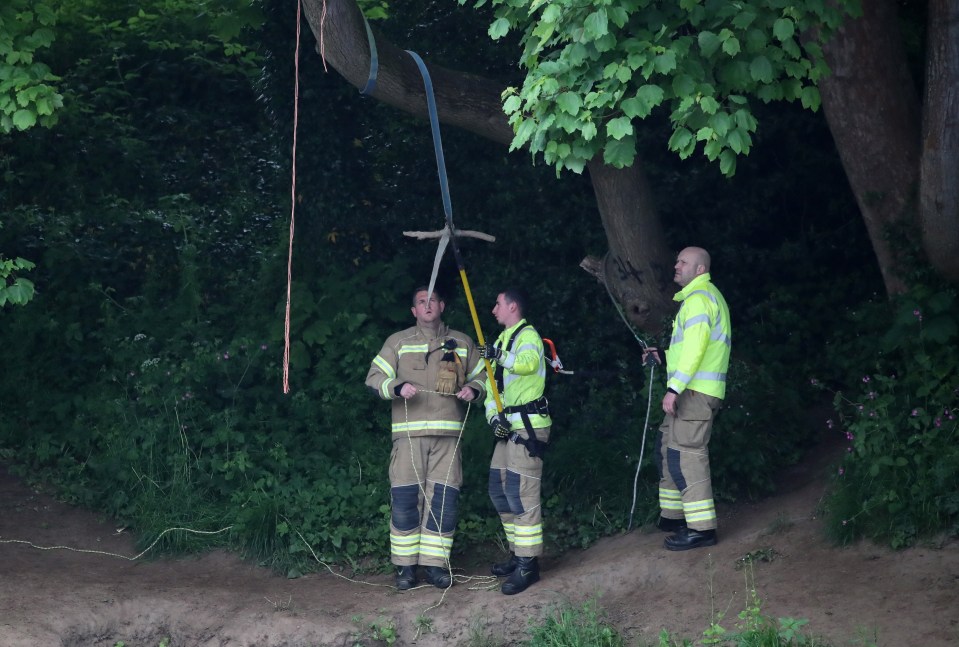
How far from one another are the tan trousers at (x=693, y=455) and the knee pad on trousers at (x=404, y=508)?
178cm

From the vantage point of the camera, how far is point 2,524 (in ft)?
30.2

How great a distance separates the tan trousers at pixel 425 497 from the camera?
313 inches

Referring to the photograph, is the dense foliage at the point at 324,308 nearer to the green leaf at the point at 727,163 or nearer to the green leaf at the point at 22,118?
the green leaf at the point at 727,163

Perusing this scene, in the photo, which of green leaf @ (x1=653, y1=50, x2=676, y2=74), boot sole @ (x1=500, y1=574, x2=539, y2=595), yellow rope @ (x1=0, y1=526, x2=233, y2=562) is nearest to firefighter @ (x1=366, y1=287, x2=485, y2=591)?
boot sole @ (x1=500, y1=574, x2=539, y2=595)

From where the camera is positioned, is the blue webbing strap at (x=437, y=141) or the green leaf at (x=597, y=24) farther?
the blue webbing strap at (x=437, y=141)

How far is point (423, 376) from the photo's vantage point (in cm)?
798

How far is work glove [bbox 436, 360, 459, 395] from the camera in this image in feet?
25.6

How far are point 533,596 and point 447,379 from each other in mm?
1536

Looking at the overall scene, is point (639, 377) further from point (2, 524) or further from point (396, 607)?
point (2, 524)

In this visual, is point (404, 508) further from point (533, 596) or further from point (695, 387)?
point (695, 387)

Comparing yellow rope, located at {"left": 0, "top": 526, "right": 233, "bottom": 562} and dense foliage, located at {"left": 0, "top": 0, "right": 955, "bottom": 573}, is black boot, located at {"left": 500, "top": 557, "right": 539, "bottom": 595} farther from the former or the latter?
yellow rope, located at {"left": 0, "top": 526, "right": 233, "bottom": 562}

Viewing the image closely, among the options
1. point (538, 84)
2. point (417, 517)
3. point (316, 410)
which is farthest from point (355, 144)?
point (538, 84)

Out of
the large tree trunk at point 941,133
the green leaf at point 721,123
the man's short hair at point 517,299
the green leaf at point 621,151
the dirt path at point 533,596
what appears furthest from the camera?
the man's short hair at point 517,299

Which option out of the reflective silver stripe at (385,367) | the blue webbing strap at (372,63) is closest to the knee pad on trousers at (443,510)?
the reflective silver stripe at (385,367)
